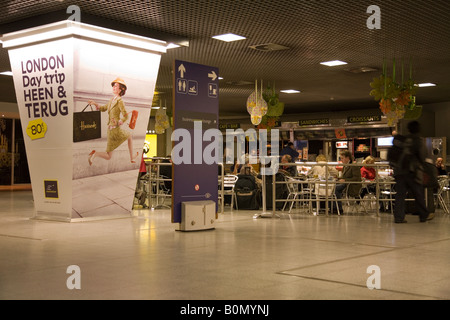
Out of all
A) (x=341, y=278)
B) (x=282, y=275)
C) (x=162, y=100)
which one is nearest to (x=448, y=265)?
(x=341, y=278)

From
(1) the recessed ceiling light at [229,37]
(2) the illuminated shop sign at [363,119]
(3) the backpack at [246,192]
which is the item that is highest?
(1) the recessed ceiling light at [229,37]

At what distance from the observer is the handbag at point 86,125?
9039 mm

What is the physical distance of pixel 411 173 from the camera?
870cm

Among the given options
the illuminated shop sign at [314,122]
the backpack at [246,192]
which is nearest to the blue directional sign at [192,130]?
the backpack at [246,192]

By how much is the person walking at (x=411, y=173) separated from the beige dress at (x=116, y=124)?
178 inches

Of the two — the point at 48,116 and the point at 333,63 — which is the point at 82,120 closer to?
the point at 48,116

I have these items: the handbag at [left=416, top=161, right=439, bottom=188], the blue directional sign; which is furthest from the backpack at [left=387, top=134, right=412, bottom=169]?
the blue directional sign

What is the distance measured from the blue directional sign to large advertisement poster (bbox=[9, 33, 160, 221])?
5.93 feet

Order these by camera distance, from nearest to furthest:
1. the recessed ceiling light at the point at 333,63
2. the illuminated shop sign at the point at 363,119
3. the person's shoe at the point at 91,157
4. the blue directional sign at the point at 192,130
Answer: the blue directional sign at the point at 192,130 < the person's shoe at the point at 91,157 < the recessed ceiling light at the point at 333,63 < the illuminated shop sign at the point at 363,119

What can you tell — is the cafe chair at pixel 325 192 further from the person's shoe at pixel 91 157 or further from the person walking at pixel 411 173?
the person's shoe at pixel 91 157

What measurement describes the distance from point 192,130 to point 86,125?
77.4 inches

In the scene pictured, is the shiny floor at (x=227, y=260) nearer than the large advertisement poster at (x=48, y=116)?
Yes
